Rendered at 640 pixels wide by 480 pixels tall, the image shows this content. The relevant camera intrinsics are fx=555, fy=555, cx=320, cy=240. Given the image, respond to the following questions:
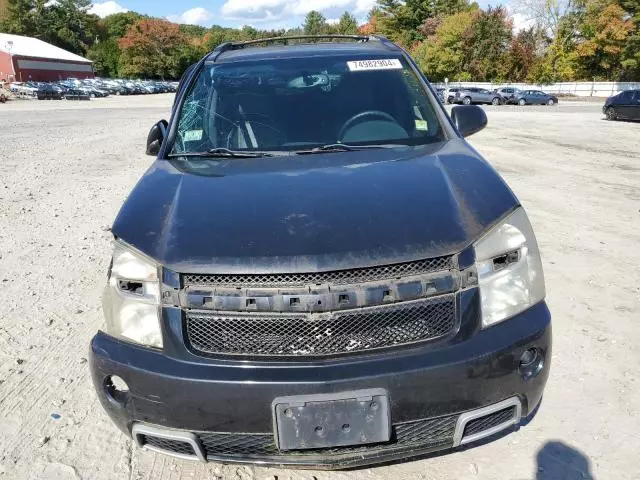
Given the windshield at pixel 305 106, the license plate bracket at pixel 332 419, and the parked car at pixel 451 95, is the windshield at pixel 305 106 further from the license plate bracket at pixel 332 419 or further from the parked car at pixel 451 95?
the parked car at pixel 451 95

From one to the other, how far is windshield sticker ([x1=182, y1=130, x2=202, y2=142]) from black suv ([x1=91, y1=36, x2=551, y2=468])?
95 cm

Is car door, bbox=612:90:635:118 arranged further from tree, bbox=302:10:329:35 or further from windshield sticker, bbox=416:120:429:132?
tree, bbox=302:10:329:35

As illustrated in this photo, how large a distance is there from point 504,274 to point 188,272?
1216 mm

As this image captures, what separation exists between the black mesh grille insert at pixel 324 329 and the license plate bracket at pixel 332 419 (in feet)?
0.58

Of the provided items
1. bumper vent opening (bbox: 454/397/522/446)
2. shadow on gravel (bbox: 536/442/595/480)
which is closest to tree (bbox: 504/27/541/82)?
shadow on gravel (bbox: 536/442/595/480)

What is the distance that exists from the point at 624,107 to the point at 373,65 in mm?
21776

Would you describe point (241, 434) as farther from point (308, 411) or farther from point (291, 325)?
point (291, 325)

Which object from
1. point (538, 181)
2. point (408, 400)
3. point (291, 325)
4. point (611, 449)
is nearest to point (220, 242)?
point (291, 325)

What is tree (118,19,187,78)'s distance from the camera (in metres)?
80.2

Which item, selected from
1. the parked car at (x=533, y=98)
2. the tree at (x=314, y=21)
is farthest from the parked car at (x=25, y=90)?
→ the tree at (x=314, y=21)

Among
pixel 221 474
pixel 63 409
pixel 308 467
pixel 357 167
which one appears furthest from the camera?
pixel 63 409

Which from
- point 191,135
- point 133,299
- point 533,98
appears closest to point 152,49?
point 533,98

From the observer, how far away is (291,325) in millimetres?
2041

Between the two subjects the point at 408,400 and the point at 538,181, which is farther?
the point at 538,181
